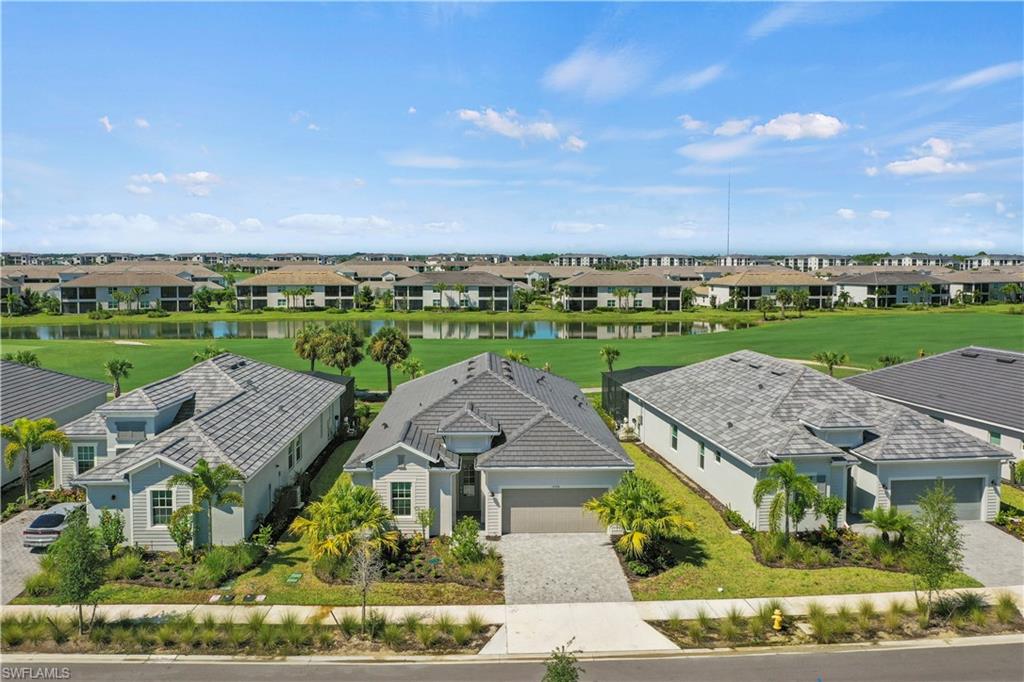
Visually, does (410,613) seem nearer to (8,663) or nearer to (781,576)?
(8,663)

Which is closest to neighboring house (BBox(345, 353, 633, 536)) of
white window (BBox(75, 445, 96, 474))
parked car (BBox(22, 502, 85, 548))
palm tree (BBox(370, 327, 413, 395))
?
Result: parked car (BBox(22, 502, 85, 548))

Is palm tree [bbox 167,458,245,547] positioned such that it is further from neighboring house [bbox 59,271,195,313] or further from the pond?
neighboring house [bbox 59,271,195,313]

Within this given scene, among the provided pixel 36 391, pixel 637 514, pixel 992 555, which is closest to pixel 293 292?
pixel 36 391

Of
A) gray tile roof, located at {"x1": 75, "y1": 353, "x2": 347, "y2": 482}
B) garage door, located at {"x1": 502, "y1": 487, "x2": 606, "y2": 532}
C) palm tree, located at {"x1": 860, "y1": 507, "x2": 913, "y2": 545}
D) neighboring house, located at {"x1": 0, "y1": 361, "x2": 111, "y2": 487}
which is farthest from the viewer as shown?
neighboring house, located at {"x1": 0, "y1": 361, "x2": 111, "y2": 487}

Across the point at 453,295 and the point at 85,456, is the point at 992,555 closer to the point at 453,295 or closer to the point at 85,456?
the point at 85,456

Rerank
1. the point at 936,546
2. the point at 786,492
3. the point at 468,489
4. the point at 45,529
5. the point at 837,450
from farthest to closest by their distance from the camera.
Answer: the point at 468,489, the point at 837,450, the point at 786,492, the point at 45,529, the point at 936,546
